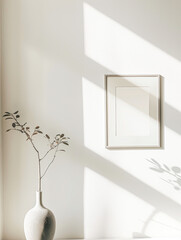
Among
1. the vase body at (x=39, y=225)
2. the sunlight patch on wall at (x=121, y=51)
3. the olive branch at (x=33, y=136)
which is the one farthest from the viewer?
the sunlight patch on wall at (x=121, y=51)

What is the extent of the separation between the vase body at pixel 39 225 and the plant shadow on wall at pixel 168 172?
2.62 ft

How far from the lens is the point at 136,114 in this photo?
Result: 225 cm

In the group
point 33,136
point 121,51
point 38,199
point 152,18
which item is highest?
point 152,18

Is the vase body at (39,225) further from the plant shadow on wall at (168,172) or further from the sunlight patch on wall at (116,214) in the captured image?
the plant shadow on wall at (168,172)

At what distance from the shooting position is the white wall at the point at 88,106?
2.23 metres

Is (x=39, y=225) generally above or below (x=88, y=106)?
below

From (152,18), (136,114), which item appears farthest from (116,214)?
(152,18)

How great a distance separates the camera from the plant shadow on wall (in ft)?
7.41

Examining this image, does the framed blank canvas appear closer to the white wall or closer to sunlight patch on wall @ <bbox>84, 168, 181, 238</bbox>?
the white wall

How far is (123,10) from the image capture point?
2248mm

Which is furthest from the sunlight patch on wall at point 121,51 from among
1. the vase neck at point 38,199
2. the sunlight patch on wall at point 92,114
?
the vase neck at point 38,199

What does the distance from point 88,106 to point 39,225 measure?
86 centimetres

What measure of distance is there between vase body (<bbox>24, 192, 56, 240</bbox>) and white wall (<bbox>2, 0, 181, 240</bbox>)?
0.70 feet

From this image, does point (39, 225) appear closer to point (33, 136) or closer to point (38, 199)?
point (38, 199)
